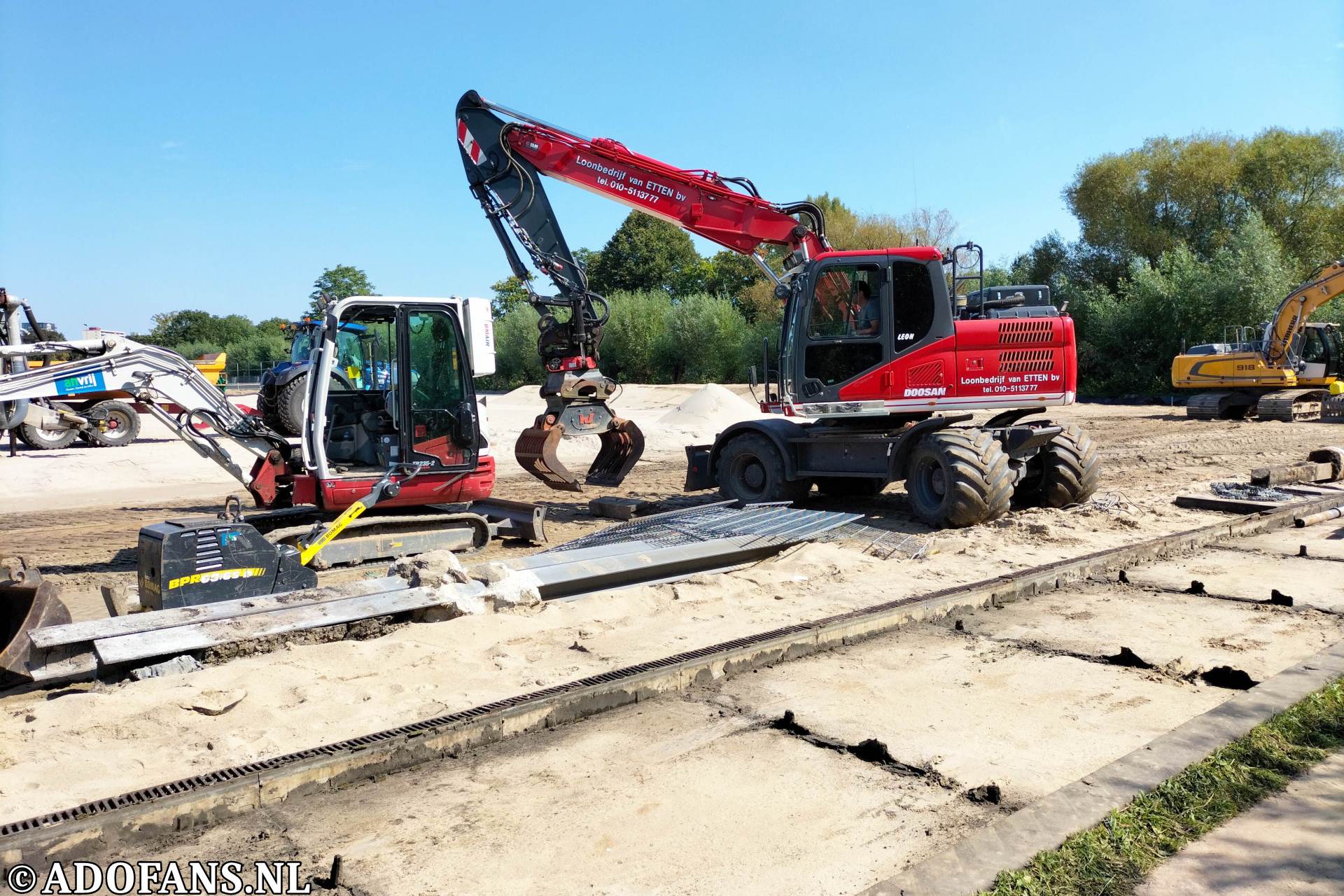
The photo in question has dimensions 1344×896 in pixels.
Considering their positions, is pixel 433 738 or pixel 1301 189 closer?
pixel 433 738

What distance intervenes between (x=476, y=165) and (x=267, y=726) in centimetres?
838

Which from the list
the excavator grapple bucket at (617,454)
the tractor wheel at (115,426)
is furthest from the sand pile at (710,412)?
the tractor wheel at (115,426)

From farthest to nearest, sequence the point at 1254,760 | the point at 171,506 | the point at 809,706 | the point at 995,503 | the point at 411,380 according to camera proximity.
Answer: the point at 171,506 → the point at 995,503 → the point at 411,380 → the point at 809,706 → the point at 1254,760

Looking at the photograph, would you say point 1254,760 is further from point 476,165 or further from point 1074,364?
point 476,165

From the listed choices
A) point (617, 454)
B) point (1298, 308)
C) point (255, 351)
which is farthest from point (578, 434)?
point (255, 351)

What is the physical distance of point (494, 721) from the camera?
4.26m

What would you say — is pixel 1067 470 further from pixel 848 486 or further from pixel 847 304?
pixel 847 304

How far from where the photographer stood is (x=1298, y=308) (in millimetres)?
22125

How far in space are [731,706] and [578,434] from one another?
6264 mm

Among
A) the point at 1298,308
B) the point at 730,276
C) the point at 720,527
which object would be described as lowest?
the point at 720,527

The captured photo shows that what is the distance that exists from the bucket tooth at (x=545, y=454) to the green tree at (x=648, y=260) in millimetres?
50088

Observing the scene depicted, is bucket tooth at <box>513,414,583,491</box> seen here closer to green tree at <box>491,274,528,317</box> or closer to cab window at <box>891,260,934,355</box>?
cab window at <box>891,260,934,355</box>

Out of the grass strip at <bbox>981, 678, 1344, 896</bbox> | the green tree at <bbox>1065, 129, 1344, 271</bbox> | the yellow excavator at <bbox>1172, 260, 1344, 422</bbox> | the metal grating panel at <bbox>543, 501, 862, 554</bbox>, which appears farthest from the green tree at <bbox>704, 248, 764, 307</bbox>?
the grass strip at <bbox>981, 678, 1344, 896</bbox>

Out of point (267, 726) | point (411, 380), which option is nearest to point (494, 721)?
point (267, 726)
